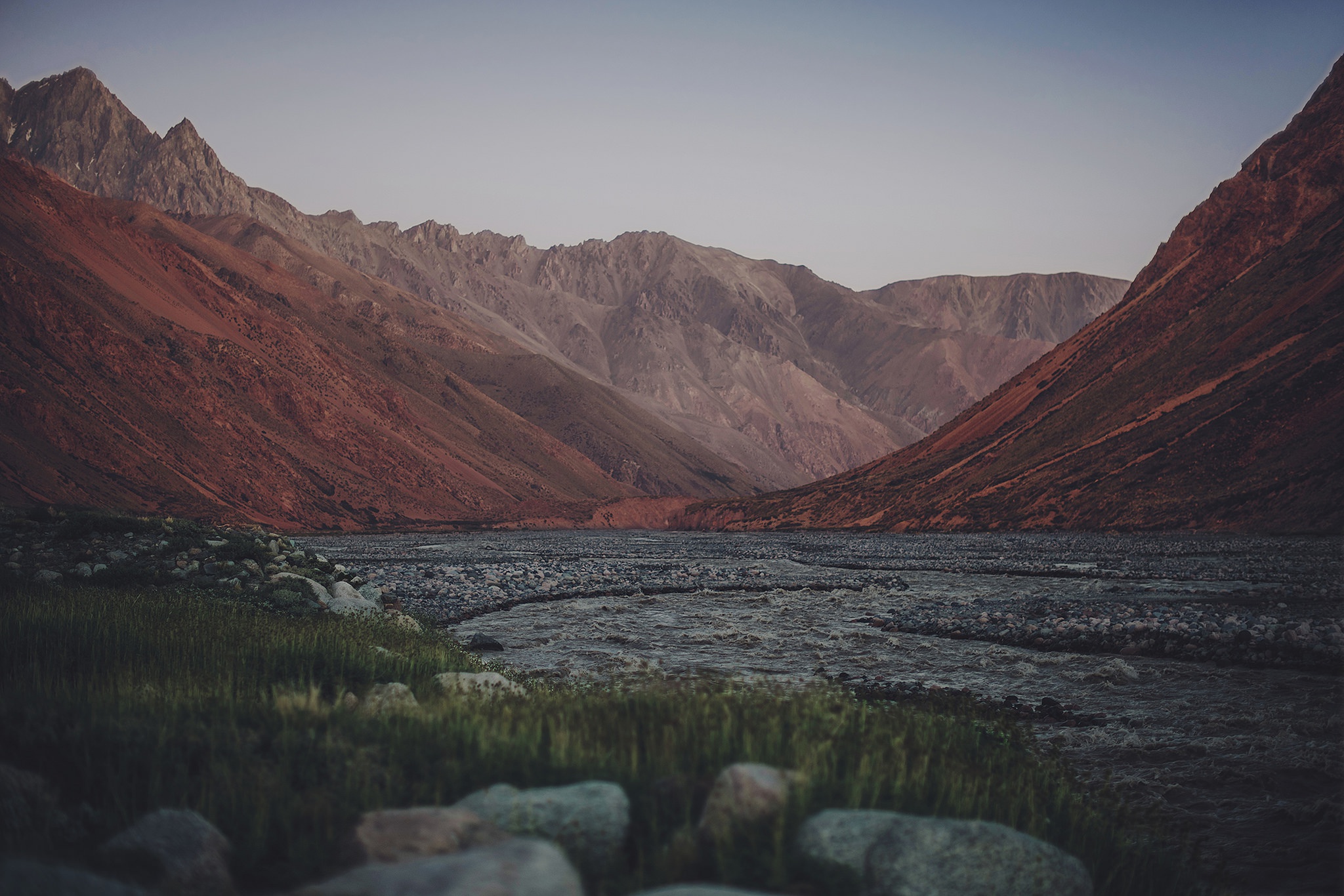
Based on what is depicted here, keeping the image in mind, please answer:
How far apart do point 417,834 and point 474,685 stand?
16.7 feet

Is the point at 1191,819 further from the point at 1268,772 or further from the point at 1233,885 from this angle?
the point at 1268,772

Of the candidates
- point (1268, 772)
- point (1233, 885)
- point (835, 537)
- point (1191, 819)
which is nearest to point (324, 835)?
point (1233, 885)

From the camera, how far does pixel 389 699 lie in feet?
27.0

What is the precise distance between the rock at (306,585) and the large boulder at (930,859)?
14.4 m

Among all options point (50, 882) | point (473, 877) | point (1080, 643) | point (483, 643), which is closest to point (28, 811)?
point (50, 882)

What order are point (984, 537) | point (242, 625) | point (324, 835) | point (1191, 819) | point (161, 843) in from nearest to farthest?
point (161, 843)
point (324, 835)
point (1191, 819)
point (242, 625)
point (984, 537)

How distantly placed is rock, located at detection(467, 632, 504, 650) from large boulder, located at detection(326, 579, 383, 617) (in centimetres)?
196

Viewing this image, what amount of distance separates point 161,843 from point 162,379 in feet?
325

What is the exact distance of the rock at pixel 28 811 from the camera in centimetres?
470

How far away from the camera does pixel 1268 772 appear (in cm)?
974

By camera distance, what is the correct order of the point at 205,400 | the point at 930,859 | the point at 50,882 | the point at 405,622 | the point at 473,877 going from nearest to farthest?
1. the point at 50,882
2. the point at 473,877
3. the point at 930,859
4. the point at 405,622
5. the point at 205,400

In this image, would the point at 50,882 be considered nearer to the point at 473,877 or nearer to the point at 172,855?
the point at 172,855

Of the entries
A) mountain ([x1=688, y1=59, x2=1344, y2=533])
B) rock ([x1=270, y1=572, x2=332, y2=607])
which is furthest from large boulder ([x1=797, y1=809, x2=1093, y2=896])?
mountain ([x1=688, y1=59, x2=1344, y2=533])

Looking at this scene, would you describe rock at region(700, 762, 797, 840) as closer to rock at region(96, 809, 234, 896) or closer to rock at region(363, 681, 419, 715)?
rock at region(96, 809, 234, 896)
